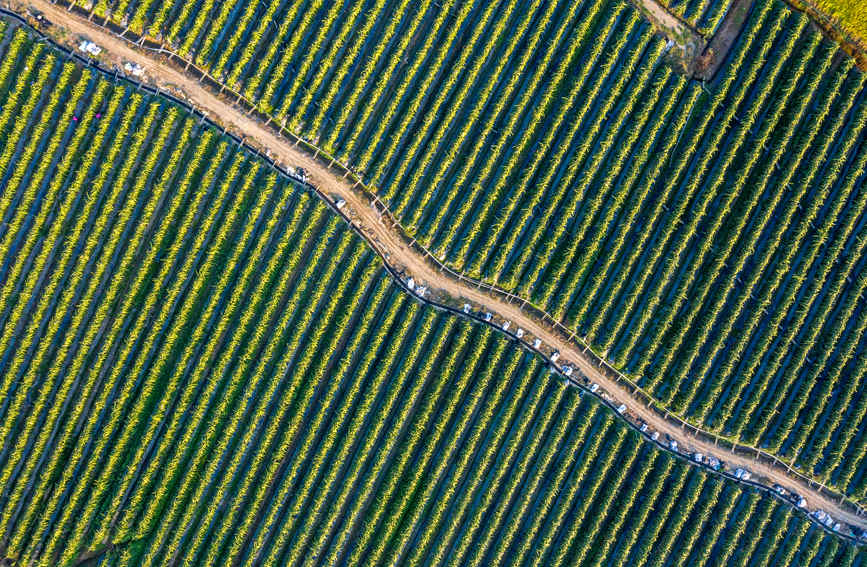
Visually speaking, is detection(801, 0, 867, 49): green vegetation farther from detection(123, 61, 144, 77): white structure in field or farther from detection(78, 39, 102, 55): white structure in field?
detection(78, 39, 102, 55): white structure in field

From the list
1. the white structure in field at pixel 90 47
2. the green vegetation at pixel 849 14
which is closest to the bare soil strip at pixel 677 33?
the green vegetation at pixel 849 14

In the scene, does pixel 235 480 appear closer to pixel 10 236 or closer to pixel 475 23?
pixel 10 236

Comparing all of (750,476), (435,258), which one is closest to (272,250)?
(435,258)

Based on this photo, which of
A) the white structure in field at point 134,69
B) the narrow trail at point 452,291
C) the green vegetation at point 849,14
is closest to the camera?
the white structure in field at point 134,69

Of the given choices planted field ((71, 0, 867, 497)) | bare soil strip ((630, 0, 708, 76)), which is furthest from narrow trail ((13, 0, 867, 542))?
bare soil strip ((630, 0, 708, 76))

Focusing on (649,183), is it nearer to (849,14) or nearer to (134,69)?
(849,14)

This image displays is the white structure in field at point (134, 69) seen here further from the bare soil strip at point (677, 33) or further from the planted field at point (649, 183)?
the bare soil strip at point (677, 33)
